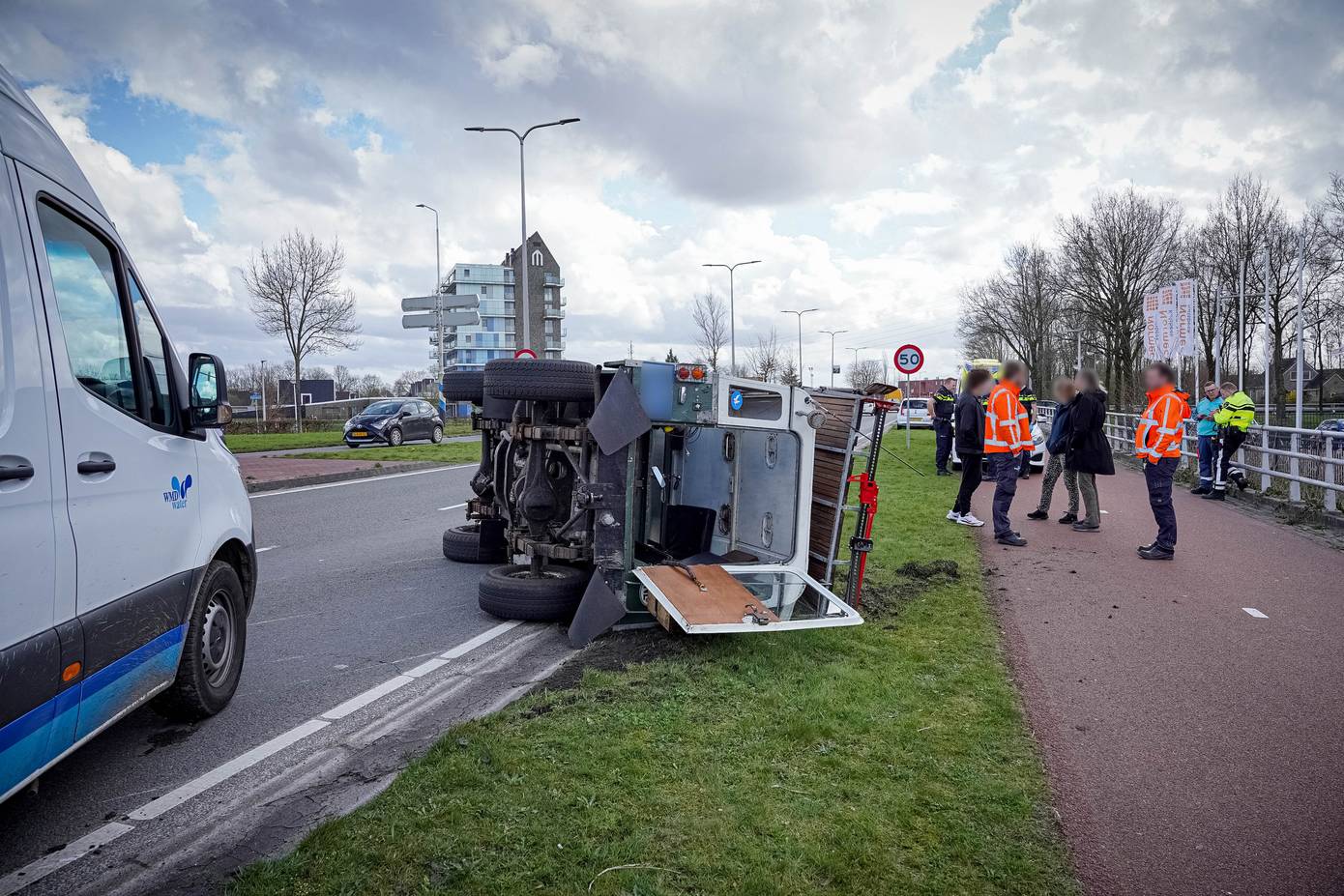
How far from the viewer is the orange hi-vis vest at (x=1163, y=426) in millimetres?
8531

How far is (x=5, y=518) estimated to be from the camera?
7.95 feet

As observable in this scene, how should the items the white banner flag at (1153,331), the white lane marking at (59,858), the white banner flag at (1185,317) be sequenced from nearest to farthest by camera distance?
the white lane marking at (59,858) → the white banner flag at (1185,317) → the white banner flag at (1153,331)

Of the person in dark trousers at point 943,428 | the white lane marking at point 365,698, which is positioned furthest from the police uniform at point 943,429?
the white lane marking at point 365,698

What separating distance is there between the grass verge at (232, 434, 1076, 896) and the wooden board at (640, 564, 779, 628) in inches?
10.3

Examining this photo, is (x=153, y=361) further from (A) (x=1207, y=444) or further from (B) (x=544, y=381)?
(A) (x=1207, y=444)

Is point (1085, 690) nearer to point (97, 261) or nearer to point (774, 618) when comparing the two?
point (774, 618)

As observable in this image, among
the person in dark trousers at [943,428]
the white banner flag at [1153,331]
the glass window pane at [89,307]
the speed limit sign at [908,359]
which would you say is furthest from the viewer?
the white banner flag at [1153,331]

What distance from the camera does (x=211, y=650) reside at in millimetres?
4098

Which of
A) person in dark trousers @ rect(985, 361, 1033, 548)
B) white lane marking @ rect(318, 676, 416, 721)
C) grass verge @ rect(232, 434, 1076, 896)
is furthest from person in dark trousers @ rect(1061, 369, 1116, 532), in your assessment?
white lane marking @ rect(318, 676, 416, 721)

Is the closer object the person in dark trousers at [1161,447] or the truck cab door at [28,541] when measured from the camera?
the truck cab door at [28,541]

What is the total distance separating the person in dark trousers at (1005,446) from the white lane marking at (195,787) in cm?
640

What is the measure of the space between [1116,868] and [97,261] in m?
4.34

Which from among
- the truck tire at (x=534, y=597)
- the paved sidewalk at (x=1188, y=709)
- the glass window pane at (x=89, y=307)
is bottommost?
the paved sidewalk at (x=1188, y=709)

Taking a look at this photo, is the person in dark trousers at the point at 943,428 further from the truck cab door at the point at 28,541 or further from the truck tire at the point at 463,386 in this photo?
the truck cab door at the point at 28,541
